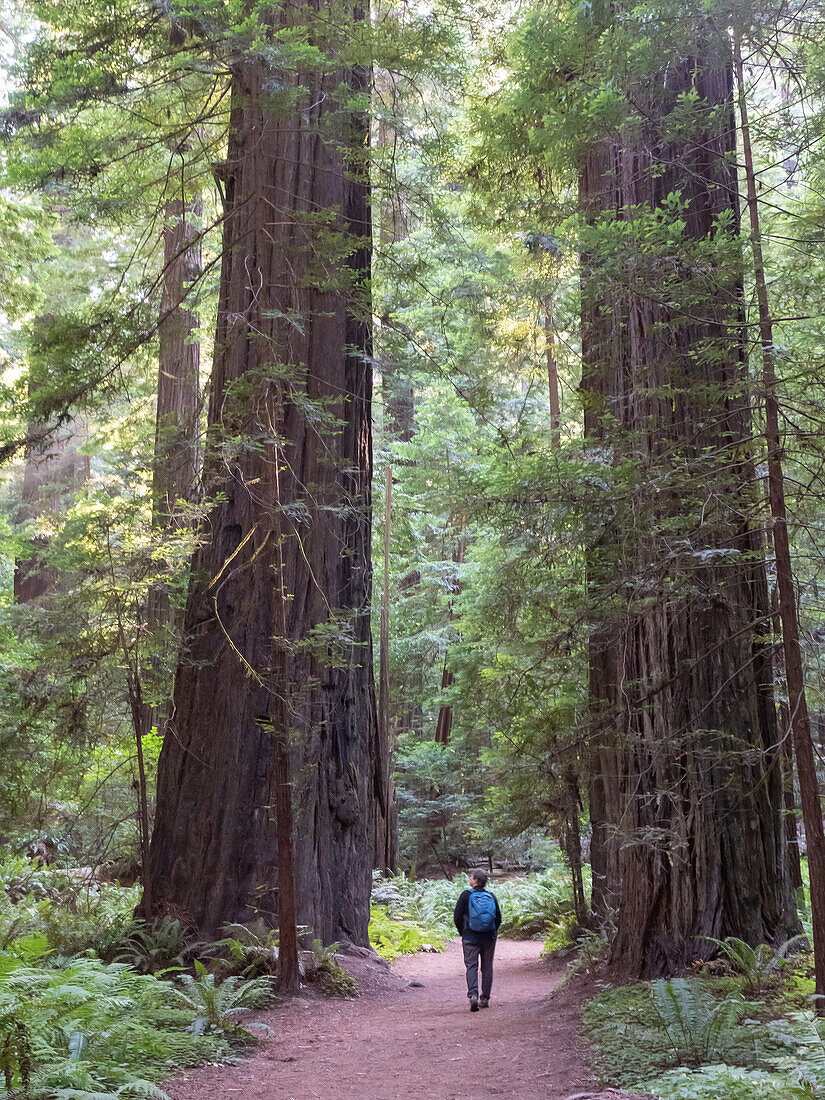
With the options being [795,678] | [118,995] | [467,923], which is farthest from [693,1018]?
[467,923]

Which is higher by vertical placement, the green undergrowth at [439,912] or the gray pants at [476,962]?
the gray pants at [476,962]

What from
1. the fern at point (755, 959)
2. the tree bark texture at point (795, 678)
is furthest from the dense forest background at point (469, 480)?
the fern at point (755, 959)

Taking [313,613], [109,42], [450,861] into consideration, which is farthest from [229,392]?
[450,861]

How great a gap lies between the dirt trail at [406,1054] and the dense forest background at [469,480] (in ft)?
2.81

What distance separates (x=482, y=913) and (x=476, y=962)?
418 millimetres

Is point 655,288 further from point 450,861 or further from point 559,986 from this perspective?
point 450,861

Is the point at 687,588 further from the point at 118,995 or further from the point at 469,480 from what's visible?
the point at 118,995

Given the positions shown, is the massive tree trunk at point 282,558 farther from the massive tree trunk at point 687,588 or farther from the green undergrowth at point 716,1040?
the green undergrowth at point 716,1040

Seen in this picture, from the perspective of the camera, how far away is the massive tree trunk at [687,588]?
17.2ft

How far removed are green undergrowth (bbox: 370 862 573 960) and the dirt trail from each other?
12.4 ft

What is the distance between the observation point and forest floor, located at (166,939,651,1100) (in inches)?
177

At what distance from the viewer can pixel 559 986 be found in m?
7.29

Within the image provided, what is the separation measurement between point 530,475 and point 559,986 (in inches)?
177

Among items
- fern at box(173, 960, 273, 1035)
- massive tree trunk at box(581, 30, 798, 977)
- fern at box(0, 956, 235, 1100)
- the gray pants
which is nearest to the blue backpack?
the gray pants
